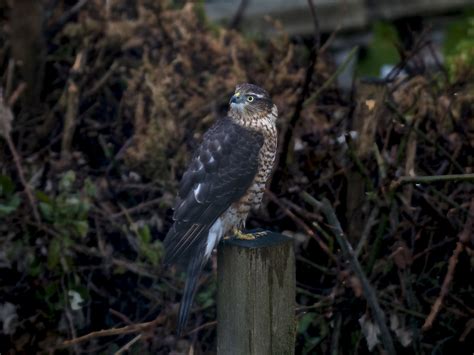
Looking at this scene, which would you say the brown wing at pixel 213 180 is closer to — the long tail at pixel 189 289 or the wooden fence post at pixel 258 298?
the long tail at pixel 189 289

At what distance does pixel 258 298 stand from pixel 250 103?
3.78ft

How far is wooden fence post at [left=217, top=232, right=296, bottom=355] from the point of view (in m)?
2.94

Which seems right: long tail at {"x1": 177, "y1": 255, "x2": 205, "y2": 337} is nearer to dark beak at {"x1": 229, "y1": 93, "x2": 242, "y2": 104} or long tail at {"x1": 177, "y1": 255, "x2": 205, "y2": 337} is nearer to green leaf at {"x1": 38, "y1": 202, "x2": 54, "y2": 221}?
dark beak at {"x1": 229, "y1": 93, "x2": 242, "y2": 104}

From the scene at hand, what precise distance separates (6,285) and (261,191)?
58.2 inches

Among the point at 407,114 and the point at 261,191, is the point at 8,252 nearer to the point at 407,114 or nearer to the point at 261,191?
the point at 261,191

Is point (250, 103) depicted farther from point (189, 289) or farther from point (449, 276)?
point (449, 276)

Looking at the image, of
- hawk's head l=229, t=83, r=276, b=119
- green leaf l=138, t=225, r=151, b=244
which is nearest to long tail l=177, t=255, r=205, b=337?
hawk's head l=229, t=83, r=276, b=119

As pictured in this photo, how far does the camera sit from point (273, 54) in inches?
214

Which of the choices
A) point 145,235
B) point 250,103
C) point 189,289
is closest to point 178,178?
point 145,235

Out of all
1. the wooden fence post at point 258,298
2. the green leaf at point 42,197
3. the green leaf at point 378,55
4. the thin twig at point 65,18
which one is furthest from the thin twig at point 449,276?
the green leaf at point 378,55

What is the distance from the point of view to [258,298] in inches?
115

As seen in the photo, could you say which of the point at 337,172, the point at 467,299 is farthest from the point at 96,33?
the point at 467,299

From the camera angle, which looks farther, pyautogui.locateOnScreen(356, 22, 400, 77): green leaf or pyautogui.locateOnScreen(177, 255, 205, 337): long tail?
pyautogui.locateOnScreen(356, 22, 400, 77): green leaf

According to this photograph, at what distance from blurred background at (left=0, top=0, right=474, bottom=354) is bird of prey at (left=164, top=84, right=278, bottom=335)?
0.22m
